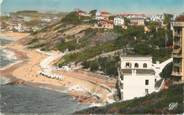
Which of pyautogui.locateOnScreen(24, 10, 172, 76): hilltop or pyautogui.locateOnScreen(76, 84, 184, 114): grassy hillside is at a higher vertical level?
pyautogui.locateOnScreen(76, 84, 184, 114): grassy hillside

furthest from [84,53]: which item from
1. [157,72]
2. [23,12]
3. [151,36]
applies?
[23,12]

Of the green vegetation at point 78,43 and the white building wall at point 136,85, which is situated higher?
the white building wall at point 136,85

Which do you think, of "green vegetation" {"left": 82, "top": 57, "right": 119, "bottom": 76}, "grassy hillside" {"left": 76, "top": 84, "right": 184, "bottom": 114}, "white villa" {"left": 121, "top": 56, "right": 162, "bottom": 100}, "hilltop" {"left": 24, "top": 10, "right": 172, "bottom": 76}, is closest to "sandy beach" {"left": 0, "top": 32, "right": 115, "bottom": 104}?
"green vegetation" {"left": 82, "top": 57, "right": 119, "bottom": 76}

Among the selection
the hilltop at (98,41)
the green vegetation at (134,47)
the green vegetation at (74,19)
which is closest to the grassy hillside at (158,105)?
the green vegetation at (134,47)

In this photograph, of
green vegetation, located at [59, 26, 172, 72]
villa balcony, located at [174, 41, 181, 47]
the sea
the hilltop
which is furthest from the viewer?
the hilltop

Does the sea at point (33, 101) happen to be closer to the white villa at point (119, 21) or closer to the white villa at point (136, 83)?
the white villa at point (136, 83)

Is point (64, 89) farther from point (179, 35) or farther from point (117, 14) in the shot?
point (117, 14)

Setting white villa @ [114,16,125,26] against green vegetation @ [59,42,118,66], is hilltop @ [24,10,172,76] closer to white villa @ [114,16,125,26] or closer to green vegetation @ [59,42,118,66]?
green vegetation @ [59,42,118,66]

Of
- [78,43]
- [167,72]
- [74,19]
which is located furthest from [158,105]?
[74,19]
